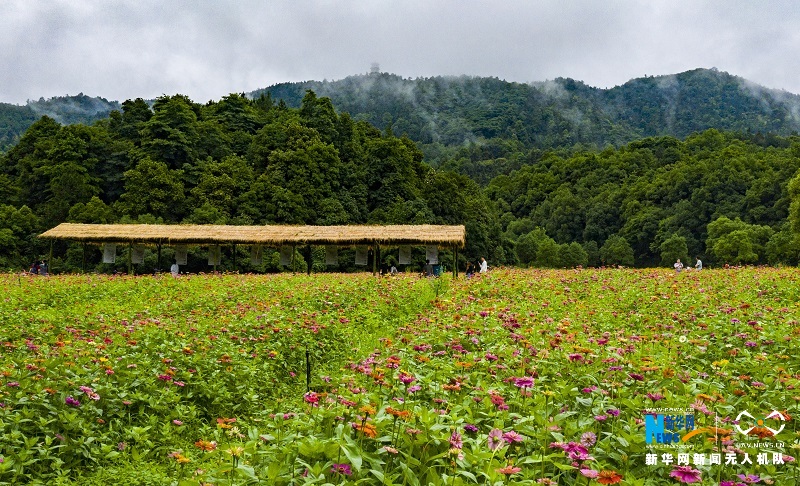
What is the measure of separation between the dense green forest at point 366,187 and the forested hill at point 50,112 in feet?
155

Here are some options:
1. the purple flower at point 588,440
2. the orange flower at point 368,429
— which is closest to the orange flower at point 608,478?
the purple flower at point 588,440

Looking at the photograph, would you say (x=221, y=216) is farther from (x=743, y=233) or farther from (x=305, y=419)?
(x=743, y=233)

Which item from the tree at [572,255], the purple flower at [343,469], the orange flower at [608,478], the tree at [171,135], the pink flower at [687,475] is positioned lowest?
the purple flower at [343,469]

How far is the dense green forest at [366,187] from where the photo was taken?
43.6 m

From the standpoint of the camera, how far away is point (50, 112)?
501ft

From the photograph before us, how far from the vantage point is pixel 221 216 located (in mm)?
41594

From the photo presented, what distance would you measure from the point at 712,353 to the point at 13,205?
1943 inches

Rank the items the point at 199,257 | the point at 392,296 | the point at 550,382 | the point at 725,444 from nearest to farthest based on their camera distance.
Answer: the point at 725,444
the point at 550,382
the point at 392,296
the point at 199,257

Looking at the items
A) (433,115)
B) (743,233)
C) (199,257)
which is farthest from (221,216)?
(433,115)

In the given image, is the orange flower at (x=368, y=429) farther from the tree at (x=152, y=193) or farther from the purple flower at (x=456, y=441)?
the tree at (x=152, y=193)

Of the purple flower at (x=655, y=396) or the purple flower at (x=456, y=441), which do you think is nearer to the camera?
the purple flower at (x=456, y=441)

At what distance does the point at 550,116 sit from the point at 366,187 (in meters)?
123

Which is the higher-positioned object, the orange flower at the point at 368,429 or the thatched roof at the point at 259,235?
the thatched roof at the point at 259,235

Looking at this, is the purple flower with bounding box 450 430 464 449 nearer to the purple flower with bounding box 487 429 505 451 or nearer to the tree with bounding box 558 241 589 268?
the purple flower with bounding box 487 429 505 451
